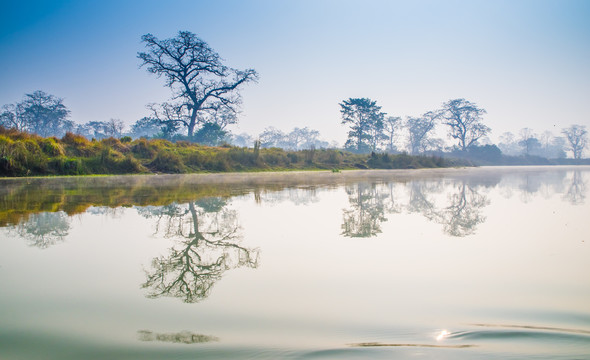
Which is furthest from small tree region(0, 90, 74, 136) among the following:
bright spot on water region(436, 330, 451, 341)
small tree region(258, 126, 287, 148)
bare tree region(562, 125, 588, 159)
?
bare tree region(562, 125, 588, 159)

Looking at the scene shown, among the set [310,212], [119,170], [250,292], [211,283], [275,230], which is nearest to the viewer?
[250,292]

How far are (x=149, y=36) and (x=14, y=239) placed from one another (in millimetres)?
31904

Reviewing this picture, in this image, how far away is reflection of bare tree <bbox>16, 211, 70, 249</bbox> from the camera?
10.4 ft

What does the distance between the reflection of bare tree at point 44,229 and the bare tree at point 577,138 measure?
95.4m

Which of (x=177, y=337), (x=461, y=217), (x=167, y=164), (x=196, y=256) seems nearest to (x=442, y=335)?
(x=177, y=337)

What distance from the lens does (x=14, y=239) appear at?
3209 millimetres

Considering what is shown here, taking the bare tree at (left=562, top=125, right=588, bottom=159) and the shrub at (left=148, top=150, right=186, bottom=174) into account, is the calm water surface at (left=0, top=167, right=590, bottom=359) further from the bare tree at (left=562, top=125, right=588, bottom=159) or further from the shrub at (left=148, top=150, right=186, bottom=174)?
the bare tree at (left=562, top=125, right=588, bottom=159)

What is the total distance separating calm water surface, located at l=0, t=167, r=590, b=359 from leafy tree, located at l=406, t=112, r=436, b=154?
65.5 m

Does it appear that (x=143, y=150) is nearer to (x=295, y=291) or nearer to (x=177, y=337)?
(x=295, y=291)

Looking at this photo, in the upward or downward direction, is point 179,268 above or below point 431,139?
below

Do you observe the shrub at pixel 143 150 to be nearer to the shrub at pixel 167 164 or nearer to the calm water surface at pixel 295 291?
the shrub at pixel 167 164

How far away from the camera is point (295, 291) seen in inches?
75.8

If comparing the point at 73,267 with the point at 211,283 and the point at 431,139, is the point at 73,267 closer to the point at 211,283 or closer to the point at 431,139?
the point at 211,283

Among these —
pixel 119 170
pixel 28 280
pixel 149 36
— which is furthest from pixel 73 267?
pixel 149 36
